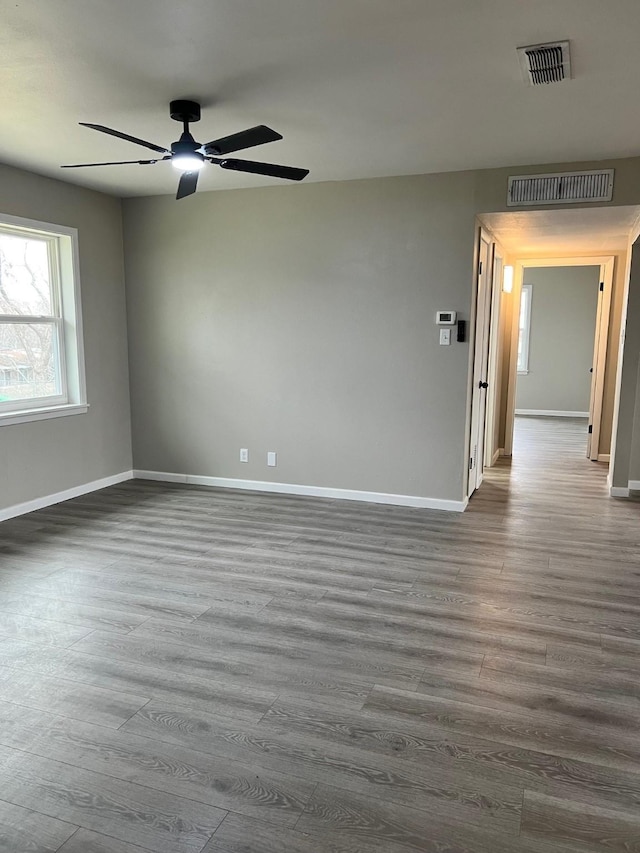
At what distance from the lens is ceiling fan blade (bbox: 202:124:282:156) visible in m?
2.73

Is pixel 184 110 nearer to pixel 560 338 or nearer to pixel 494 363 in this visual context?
pixel 494 363

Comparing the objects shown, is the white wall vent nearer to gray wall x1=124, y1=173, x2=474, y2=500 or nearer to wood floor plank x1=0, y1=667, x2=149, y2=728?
gray wall x1=124, y1=173, x2=474, y2=500

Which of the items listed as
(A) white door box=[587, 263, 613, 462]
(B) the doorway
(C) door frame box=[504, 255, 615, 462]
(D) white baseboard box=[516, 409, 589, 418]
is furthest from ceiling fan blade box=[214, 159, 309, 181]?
(D) white baseboard box=[516, 409, 589, 418]

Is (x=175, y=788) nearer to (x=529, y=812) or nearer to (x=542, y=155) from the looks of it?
(x=529, y=812)

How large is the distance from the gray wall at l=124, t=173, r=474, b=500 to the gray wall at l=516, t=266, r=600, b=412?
6.20 metres

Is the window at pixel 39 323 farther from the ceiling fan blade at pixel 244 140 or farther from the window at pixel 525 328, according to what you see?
the window at pixel 525 328

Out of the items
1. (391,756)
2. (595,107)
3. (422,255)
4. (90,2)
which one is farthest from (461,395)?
(90,2)

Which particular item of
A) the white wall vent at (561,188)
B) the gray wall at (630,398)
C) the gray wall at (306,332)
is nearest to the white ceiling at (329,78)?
the white wall vent at (561,188)

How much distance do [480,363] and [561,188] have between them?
1551 millimetres

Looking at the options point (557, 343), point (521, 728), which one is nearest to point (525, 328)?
point (557, 343)

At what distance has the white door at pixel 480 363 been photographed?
4.93 m

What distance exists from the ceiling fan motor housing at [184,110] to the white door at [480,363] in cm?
256

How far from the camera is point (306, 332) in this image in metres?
5.04

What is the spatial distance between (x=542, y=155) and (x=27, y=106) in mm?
3109
